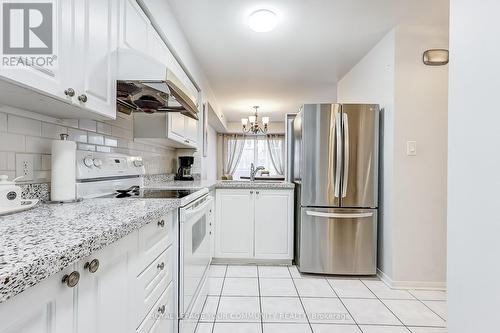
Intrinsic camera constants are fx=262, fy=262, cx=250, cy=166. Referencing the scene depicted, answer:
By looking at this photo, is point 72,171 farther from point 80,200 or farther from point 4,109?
point 4,109

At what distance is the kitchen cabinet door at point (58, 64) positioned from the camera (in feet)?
2.79

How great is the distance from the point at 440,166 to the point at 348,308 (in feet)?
4.98

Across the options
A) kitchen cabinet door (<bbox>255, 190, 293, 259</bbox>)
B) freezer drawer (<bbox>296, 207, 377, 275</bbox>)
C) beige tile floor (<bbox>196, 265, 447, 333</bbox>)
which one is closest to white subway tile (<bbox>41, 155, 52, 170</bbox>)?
beige tile floor (<bbox>196, 265, 447, 333</bbox>)

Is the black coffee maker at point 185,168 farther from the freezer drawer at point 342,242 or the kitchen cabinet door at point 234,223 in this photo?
the freezer drawer at point 342,242

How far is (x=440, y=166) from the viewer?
2.40 m

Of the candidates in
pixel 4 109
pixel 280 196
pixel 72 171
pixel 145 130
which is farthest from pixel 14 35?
pixel 280 196

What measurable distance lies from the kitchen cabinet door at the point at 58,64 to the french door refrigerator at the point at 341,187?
6.78 feet

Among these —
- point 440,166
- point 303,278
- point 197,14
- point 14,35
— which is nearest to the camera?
point 14,35

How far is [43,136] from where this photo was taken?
4.11ft

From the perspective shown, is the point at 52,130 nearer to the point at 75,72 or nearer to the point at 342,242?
the point at 75,72

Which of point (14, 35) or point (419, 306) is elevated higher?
point (14, 35)

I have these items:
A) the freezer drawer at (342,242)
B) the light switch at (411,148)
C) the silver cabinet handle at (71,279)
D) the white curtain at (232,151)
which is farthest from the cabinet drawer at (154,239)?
the white curtain at (232,151)

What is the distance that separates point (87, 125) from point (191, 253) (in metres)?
0.99

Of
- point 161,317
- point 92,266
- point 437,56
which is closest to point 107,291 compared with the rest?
point 92,266
